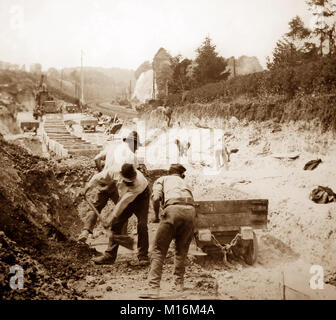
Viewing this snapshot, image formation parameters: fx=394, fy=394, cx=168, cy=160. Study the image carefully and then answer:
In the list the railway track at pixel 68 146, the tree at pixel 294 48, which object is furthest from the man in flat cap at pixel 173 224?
the tree at pixel 294 48

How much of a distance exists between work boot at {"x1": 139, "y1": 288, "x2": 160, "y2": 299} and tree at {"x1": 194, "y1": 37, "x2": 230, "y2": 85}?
341 centimetres

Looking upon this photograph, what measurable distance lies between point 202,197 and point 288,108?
200 centimetres

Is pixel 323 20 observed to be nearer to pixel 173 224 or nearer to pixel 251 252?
pixel 251 252

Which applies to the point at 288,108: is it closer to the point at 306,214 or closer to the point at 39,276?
the point at 306,214

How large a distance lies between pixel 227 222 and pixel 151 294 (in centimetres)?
172

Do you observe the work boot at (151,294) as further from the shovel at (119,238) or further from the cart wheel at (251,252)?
the cart wheel at (251,252)

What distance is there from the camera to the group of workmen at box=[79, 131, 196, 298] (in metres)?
3.74

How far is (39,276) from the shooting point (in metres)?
3.49

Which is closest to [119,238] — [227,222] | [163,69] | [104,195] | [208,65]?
[104,195]

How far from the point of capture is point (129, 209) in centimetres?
415

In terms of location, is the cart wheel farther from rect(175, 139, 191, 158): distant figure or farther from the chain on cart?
rect(175, 139, 191, 158): distant figure

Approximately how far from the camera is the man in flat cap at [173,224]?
3693 millimetres

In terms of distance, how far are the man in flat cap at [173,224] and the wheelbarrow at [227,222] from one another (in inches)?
37.1
